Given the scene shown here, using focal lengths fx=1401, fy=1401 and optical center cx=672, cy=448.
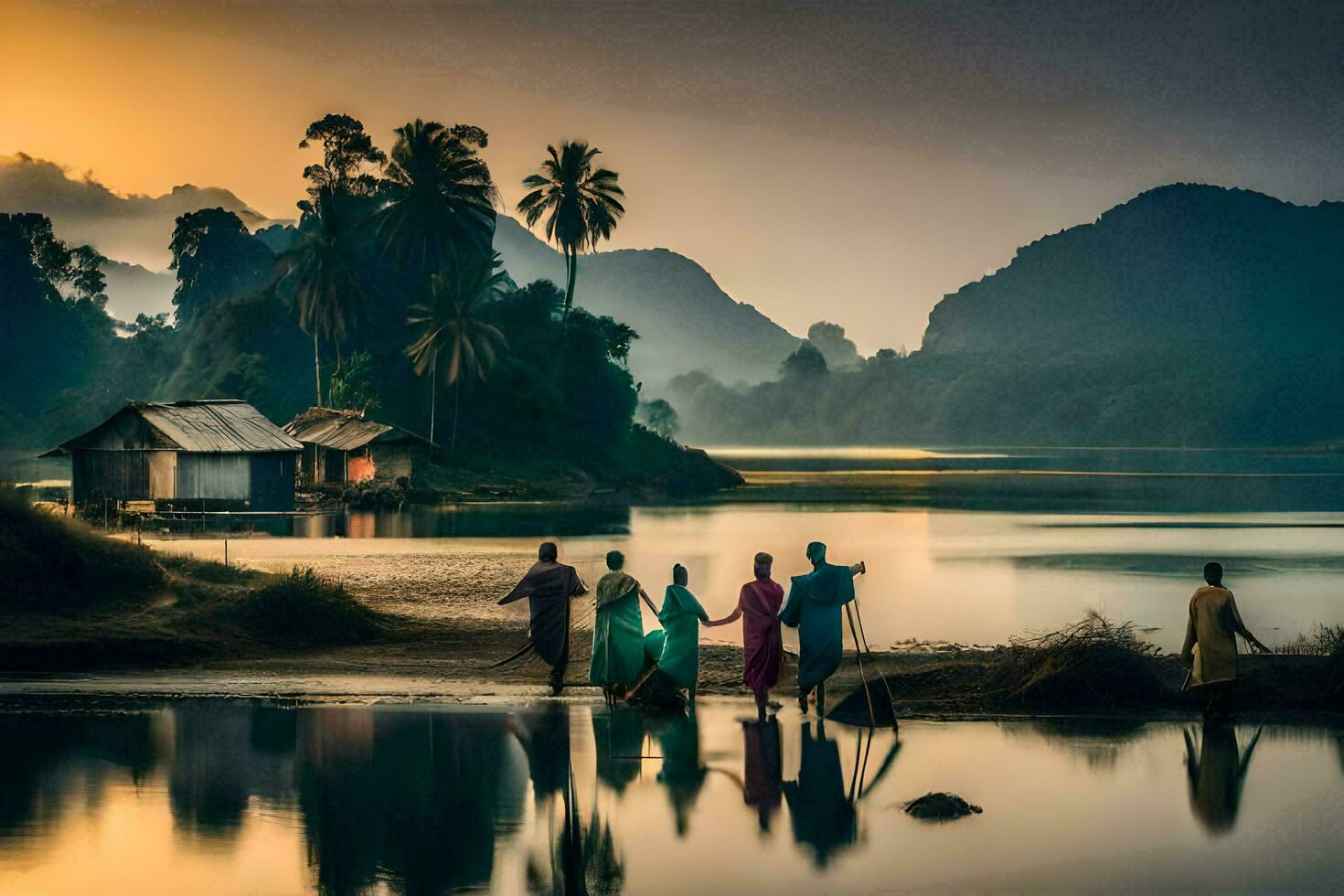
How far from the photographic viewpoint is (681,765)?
12.1 m

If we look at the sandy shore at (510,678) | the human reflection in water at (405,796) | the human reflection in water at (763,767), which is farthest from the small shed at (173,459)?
the human reflection in water at (763,767)

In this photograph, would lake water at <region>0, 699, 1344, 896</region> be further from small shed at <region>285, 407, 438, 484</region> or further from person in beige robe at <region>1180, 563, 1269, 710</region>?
small shed at <region>285, 407, 438, 484</region>

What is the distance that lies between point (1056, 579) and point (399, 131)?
6054 centimetres

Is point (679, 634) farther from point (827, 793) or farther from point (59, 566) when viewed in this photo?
point (59, 566)

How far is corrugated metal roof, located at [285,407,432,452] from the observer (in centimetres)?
6744

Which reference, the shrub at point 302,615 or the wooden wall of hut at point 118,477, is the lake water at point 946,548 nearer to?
the shrub at point 302,615

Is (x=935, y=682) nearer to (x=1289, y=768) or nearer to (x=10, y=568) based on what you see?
(x=1289, y=768)

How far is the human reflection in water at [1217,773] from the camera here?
34.3ft

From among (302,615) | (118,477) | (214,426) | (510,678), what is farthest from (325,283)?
(510,678)

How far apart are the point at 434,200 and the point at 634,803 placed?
80197 mm

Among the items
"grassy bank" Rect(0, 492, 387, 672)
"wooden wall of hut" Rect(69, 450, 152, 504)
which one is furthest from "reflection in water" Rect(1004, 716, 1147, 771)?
"wooden wall of hut" Rect(69, 450, 152, 504)

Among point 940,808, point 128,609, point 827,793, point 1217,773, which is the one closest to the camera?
point 940,808

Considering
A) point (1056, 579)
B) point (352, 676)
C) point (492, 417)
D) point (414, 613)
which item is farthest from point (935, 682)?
point (492, 417)

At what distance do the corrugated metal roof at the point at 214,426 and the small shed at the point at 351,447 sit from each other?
40.3 ft
